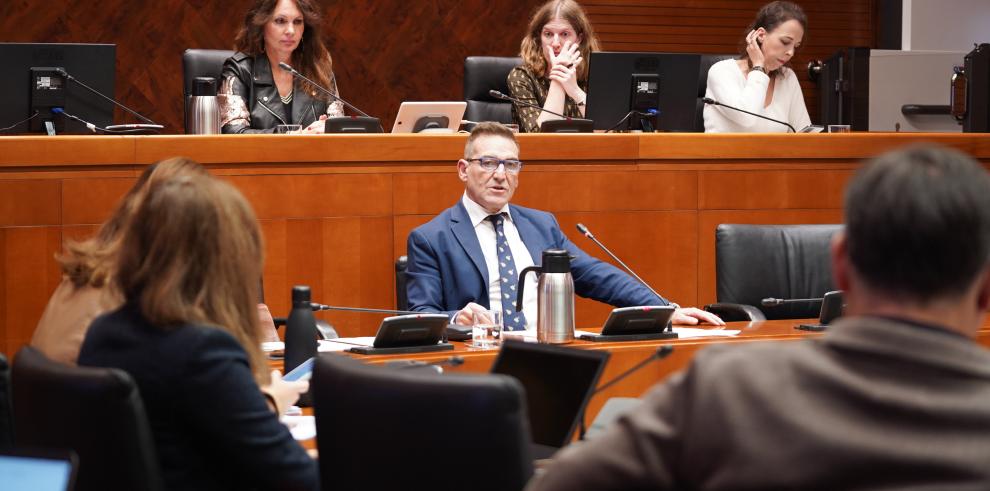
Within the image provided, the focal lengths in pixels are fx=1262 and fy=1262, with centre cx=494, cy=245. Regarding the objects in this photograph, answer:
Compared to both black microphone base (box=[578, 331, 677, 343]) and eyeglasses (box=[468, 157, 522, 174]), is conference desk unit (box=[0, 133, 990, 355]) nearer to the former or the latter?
eyeglasses (box=[468, 157, 522, 174])

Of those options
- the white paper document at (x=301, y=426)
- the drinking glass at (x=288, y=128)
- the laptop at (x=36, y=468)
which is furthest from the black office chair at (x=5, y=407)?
the drinking glass at (x=288, y=128)

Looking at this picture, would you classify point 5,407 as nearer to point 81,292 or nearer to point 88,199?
point 81,292

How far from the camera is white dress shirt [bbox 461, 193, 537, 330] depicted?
4.00m

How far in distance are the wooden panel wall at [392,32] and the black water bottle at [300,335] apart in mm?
4948

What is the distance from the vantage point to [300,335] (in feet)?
9.37

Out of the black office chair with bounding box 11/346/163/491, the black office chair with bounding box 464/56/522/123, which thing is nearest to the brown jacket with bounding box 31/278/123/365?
the black office chair with bounding box 11/346/163/491

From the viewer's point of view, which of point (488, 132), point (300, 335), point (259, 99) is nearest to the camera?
point (300, 335)

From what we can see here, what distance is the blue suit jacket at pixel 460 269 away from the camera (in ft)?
13.0

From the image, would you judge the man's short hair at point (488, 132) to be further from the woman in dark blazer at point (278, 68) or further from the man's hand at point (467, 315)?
the woman in dark blazer at point (278, 68)

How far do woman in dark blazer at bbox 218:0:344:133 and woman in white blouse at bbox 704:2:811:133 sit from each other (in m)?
1.80

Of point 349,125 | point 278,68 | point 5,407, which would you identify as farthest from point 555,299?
point 278,68

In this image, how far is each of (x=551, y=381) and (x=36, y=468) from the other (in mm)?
907

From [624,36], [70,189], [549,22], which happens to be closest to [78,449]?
[70,189]

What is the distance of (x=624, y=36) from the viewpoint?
8.55 metres
